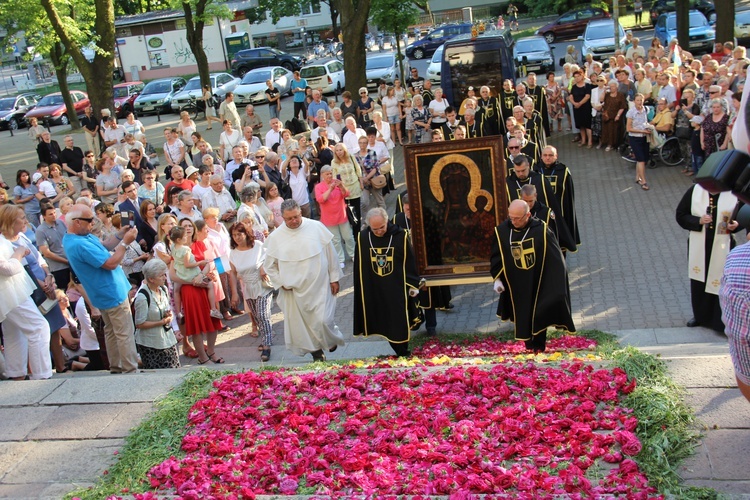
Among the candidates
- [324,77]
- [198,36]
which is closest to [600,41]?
[324,77]

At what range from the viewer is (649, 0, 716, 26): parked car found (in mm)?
37562

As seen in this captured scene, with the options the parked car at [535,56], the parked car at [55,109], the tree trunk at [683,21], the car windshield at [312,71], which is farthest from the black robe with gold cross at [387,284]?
the parked car at [55,109]

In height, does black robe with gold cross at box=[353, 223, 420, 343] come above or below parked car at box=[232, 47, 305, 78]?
below

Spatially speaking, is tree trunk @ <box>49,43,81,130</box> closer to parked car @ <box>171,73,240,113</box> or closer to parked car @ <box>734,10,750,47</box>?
parked car @ <box>171,73,240,113</box>

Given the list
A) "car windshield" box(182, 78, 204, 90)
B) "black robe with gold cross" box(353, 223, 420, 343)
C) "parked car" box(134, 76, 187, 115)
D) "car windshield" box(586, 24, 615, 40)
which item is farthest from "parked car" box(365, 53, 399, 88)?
"black robe with gold cross" box(353, 223, 420, 343)

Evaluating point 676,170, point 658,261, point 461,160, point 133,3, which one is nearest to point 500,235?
point 461,160

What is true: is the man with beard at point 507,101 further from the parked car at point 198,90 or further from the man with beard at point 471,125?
the parked car at point 198,90

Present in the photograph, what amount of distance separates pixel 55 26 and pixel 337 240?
45.1 ft

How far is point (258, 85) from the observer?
3331cm

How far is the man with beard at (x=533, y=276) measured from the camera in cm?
842

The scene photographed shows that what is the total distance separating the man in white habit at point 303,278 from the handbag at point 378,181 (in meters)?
4.99

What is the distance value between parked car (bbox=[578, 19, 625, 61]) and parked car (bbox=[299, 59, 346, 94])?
9742mm

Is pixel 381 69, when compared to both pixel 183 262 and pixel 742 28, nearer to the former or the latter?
pixel 742 28

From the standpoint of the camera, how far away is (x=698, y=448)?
15.8 ft
